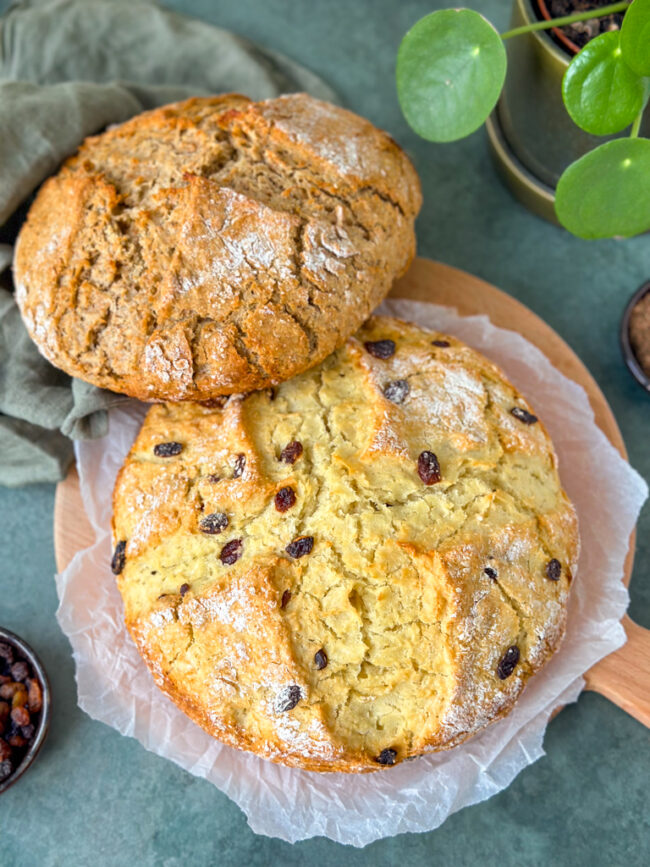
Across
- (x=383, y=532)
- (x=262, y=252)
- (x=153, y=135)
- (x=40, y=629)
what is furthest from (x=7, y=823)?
(x=153, y=135)

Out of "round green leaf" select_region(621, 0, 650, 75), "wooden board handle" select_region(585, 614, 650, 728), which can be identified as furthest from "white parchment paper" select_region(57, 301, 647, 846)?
"round green leaf" select_region(621, 0, 650, 75)

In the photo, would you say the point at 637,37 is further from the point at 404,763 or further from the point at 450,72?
the point at 404,763

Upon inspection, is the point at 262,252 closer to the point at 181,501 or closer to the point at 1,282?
the point at 181,501

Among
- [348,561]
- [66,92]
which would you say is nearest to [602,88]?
[348,561]

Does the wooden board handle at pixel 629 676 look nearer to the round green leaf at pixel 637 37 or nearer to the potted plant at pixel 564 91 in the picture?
the potted plant at pixel 564 91

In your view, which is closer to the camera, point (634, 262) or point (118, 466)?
point (118, 466)

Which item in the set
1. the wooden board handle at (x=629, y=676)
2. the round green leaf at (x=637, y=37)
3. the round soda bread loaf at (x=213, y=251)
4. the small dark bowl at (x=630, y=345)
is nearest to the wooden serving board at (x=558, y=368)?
the wooden board handle at (x=629, y=676)
